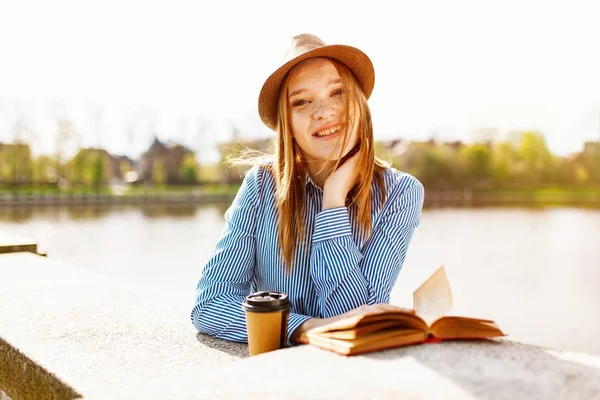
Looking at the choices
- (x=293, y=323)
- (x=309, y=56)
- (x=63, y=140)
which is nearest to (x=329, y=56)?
(x=309, y=56)

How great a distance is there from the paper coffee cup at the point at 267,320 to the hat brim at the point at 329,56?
2.97 ft

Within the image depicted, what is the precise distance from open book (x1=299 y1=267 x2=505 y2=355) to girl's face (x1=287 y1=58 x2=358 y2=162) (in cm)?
86

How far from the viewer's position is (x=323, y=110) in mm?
2240

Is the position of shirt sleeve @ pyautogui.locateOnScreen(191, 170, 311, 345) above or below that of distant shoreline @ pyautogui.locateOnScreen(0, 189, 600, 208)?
above

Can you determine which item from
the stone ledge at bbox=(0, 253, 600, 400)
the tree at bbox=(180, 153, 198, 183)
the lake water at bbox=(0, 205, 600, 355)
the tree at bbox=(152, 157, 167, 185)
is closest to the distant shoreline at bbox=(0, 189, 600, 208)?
the tree at bbox=(180, 153, 198, 183)

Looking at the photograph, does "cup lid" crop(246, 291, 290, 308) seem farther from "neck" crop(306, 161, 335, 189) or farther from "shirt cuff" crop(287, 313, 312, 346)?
"neck" crop(306, 161, 335, 189)

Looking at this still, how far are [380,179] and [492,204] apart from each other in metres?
73.5

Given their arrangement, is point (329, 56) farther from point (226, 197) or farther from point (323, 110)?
point (226, 197)

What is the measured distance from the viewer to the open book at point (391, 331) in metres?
1.49

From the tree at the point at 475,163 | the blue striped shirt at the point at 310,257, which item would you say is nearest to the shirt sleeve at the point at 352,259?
the blue striped shirt at the point at 310,257

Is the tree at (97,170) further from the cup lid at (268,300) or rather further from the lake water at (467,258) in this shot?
the cup lid at (268,300)

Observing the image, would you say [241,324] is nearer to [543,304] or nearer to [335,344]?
[335,344]

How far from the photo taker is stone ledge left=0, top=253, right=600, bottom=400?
1.26 m

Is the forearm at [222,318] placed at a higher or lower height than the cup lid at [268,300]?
lower
